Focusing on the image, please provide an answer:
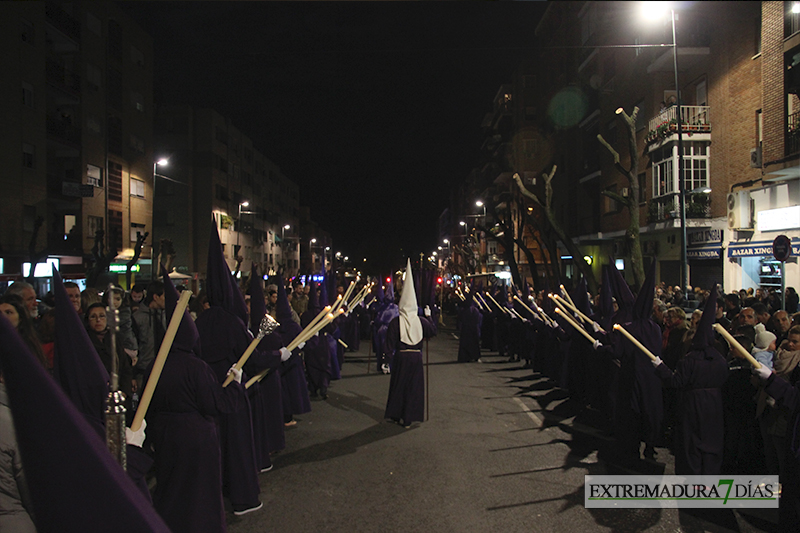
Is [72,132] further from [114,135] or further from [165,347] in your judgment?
[165,347]

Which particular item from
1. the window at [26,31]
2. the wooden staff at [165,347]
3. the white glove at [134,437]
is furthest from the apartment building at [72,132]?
the wooden staff at [165,347]

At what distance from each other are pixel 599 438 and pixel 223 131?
164ft

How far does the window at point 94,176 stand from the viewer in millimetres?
29641

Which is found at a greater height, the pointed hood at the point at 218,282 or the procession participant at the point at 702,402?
the pointed hood at the point at 218,282

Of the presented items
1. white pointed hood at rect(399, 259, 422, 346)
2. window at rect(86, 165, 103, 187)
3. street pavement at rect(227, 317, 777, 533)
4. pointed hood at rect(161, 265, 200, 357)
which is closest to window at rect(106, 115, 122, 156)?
window at rect(86, 165, 103, 187)

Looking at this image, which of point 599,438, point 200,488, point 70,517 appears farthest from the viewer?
point 599,438

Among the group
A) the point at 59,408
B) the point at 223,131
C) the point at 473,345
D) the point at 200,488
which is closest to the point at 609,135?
the point at 473,345

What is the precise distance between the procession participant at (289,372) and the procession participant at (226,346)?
238 centimetres

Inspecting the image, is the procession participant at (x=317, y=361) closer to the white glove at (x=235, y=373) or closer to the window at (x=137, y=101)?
the white glove at (x=235, y=373)

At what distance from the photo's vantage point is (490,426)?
845 centimetres

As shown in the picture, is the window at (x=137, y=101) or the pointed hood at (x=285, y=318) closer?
the pointed hood at (x=285, y=318)

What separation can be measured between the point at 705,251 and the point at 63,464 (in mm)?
22720

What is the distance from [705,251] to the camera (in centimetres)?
2056

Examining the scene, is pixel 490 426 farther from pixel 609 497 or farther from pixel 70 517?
pixel 70 517
